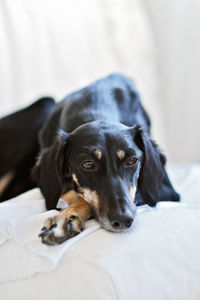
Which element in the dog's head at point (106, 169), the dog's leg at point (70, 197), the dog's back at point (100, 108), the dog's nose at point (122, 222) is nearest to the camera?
the dog's nose at point (122, 222)

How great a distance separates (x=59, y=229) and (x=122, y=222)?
27cm

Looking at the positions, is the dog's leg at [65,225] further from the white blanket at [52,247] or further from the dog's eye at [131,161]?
the dog's eye at [131,161]

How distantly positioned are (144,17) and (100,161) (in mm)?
2794

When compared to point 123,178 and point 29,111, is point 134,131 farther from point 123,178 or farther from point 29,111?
point 29,111

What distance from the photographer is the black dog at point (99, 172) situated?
5.13ft

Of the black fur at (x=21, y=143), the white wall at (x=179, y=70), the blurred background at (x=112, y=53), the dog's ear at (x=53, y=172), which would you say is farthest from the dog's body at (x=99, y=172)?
the white wall at (x=179, y=70)

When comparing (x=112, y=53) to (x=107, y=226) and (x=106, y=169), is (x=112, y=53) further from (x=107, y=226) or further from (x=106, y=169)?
(x=107, y=226)

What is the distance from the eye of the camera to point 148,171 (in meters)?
1.95

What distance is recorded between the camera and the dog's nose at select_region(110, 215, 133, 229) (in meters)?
1.49

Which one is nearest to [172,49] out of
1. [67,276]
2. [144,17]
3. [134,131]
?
[144,17]

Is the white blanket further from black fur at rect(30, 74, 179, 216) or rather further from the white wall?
the white wall

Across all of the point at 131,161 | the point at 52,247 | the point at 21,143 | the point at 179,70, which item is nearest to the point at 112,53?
the point at 179,70

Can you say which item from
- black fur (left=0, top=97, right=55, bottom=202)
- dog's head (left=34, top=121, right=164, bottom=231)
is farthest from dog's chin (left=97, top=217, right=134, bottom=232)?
black fur (left=0, top=97, right=55, bottom=202)

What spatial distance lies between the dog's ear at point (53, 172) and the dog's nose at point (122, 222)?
42 cm
